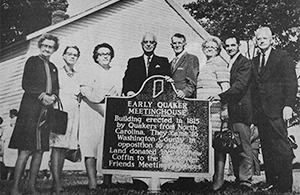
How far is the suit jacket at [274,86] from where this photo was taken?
10.6m

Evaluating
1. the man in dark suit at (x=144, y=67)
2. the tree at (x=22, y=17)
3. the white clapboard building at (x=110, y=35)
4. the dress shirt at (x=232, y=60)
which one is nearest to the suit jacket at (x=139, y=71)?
the man in dark suit at (x=144, y=67)

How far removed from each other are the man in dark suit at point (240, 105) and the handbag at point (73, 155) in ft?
12.9

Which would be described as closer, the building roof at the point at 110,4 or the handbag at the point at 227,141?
the handbag at the point at 227,141

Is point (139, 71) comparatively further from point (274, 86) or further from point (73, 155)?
point (274, 86)

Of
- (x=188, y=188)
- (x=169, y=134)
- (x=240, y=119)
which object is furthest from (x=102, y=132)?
(x=240, y=119)

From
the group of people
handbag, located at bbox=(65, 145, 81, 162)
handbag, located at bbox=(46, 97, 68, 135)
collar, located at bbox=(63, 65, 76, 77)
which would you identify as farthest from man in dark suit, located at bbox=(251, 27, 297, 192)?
handbag, located at bbox=(46, 97, 68, 135)

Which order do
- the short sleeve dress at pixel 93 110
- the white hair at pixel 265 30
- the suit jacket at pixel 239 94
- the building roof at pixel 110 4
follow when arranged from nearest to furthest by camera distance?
the short sleeve dress at pixel 93 110 → the suit jacket at pixel 239 94 → the building roof at pixel 110 4 → the white hair at pixel 265 30

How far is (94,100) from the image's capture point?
420 inches

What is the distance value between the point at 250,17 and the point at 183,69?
2375 millimetres

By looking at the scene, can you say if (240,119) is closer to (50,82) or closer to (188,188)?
(188,188)

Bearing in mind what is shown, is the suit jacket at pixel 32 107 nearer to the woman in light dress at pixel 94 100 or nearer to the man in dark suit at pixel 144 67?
the woman in light dress at pixel 94 100

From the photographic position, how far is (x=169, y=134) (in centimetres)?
1047

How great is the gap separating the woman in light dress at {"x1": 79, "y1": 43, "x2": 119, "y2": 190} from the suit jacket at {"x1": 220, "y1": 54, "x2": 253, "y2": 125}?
3013 mm

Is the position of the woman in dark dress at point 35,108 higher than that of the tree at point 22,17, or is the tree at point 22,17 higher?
the tree at point 22,17
